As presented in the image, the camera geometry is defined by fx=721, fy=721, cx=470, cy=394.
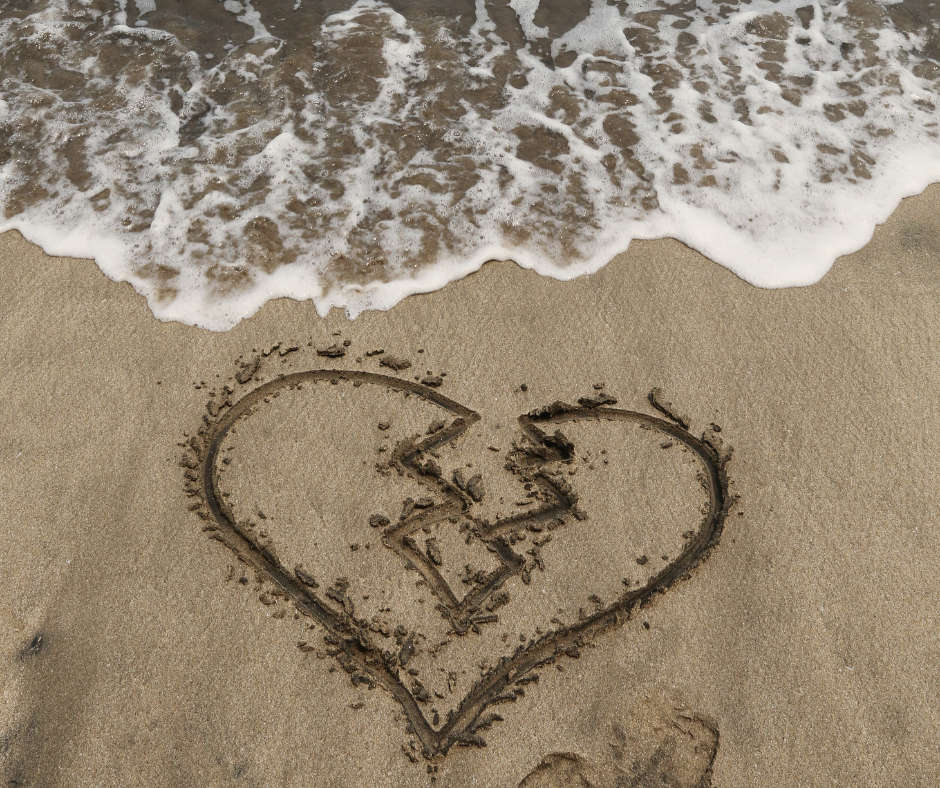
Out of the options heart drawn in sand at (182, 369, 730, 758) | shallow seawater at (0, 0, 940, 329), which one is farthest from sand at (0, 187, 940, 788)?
shallow seawater at (0, 0, 940, 329)

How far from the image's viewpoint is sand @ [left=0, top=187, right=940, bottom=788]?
7.31 feet

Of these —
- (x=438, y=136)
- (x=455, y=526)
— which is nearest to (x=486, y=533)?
(x=455, y=526)

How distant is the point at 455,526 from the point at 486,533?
12 cm

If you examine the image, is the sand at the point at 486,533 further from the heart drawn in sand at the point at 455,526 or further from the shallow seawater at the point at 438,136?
the shallow seawater at the point at 438,136

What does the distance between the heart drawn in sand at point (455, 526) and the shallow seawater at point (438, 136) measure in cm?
65

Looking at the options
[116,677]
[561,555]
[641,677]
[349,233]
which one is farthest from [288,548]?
[349,233]

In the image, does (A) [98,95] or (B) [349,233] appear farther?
(A) [98,95]

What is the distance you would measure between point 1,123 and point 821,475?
15.2ft

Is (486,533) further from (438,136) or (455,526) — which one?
(438,136)

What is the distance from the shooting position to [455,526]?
266cm

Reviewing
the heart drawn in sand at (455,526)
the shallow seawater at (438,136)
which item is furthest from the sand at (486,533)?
the shallow seawater at (438,136)

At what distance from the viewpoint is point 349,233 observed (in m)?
3.57

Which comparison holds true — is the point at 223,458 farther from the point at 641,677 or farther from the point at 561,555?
the point at 641,677

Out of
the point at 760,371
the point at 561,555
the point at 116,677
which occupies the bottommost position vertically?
the point at 116,677
